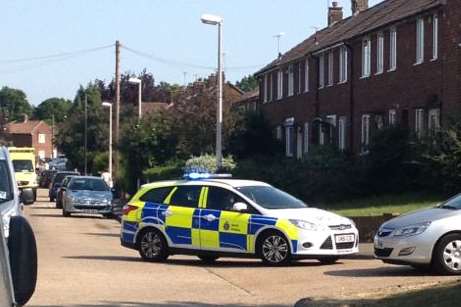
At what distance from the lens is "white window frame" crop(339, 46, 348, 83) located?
42.0 metres

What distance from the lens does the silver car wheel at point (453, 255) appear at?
16.1 metres

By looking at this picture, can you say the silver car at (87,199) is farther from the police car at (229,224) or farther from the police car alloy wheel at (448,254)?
the police car alloy wheel at (448,254)

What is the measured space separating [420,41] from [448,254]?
18.3 metres

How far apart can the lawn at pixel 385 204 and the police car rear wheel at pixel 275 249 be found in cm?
710

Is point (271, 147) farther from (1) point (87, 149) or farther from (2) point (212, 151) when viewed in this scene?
(1) point (87, 149)

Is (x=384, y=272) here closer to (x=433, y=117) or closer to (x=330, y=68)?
(x=433, y=117)

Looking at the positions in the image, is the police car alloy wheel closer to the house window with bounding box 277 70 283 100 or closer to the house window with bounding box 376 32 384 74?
the house window with bounding box 376 32 384 74

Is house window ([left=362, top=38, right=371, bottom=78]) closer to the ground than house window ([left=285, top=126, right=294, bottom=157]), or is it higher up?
higher up

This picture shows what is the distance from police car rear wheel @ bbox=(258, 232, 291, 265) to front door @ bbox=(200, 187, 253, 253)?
0.33 m

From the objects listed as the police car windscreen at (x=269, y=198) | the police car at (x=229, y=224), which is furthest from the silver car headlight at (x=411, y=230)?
the police car windscreen at (x=269, y=198)

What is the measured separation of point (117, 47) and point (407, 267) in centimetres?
4003

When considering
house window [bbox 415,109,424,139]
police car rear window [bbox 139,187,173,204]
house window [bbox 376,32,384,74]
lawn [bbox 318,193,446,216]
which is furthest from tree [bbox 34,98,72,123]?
police car rear window [bbox 139,187,173,204]

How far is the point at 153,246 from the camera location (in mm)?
20031

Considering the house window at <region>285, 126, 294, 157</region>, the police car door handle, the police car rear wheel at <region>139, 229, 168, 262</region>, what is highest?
the house window at <region>285, 126, 294, 157</region>
